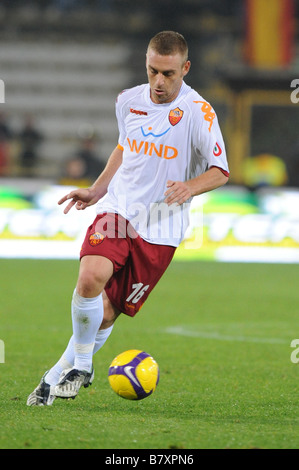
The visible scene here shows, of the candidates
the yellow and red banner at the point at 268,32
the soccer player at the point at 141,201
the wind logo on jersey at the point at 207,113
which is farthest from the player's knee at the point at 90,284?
the yellow and red banner at the point at 268,32

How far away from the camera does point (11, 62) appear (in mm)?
24672

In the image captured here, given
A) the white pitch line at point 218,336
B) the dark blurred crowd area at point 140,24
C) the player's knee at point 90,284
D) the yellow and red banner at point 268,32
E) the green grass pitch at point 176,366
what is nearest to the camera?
the green grass pitch at point 176,366

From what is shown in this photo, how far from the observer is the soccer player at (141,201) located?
199 inches

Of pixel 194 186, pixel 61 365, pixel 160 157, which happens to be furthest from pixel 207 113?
pixel 61 365

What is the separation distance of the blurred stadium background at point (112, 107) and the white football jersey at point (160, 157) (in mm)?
9765

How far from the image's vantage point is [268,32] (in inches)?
813

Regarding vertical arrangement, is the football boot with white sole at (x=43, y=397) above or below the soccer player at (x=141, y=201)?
below

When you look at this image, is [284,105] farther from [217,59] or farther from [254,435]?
[254,435]

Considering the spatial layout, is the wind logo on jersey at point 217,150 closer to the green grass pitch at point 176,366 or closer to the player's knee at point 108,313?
the player's knee at point 108,313

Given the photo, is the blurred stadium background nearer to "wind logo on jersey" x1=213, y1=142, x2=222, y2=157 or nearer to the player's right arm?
the player's right arm

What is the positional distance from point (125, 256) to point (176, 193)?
582 mm

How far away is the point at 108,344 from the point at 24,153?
13.5 meters

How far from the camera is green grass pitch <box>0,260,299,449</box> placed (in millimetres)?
4293

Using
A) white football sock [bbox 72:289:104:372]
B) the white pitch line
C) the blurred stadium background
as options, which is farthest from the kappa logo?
the blurred stadium background
